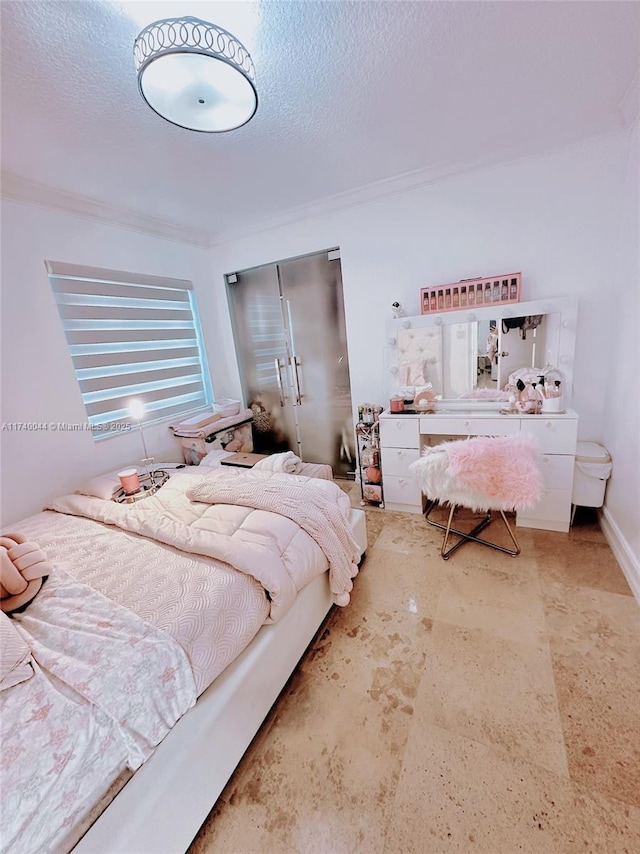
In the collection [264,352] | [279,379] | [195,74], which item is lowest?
[279,379]

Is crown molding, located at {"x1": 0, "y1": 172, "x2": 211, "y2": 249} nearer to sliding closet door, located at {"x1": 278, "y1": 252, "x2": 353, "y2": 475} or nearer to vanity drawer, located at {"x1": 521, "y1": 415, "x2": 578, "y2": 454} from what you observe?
sliding closet door, located at {"x1": 278, "y1": 252, "x2": 353, "y2": 475}

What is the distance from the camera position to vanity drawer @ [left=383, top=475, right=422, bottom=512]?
8.53ft

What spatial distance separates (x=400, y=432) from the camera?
253cm

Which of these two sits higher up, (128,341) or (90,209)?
(90,209)

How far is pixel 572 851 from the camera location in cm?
91

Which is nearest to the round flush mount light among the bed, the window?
the window

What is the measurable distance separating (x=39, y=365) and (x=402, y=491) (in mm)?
2670

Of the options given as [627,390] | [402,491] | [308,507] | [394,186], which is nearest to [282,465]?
[308,507]

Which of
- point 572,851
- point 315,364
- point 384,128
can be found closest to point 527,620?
point 572,851

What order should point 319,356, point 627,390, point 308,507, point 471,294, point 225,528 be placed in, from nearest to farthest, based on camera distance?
point 225,528 < point 308,507 < point 627,390 < point 471,294 < point 319,356

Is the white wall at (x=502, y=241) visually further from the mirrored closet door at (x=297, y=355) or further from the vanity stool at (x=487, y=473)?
the vanity stool at (x=487, y=473)

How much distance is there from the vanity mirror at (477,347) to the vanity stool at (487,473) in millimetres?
748

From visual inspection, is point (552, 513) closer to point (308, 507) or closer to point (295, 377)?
point (308, 507)

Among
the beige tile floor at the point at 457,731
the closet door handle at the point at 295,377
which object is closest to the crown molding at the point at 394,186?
the closet door handle at the point at 295,377
